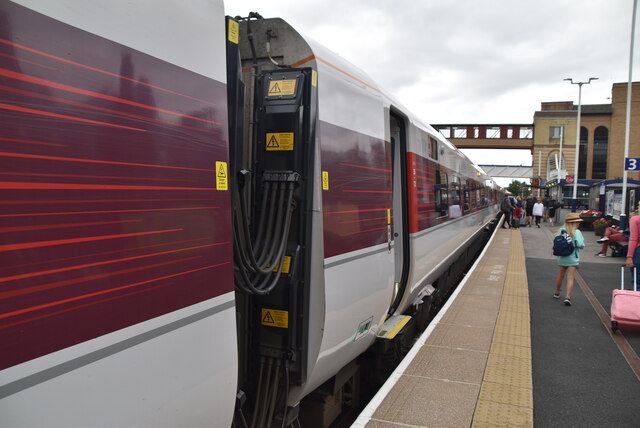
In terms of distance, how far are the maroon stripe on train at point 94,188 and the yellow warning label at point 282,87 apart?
2.82 ft

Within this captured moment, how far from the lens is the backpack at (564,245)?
7.14 metres

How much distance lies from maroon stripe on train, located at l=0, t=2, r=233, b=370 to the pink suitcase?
5818 millimetres

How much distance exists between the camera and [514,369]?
436 cm

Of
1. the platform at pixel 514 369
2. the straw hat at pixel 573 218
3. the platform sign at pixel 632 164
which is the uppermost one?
the platform sign at pixel 632 164

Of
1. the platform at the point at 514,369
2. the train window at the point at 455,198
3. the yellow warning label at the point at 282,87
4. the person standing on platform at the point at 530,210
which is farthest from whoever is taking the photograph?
the person standing on platform at the point at 530,210

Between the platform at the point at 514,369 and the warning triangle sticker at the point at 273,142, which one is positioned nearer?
the warning triangle sticker at the point at 273,142

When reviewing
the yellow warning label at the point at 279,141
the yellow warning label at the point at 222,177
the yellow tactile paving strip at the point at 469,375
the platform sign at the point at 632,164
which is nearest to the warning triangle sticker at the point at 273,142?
the yellow warning label at the point at 279,141

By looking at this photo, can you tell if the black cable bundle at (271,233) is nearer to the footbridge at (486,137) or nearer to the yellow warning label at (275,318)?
the yellow warning label at (275,318)

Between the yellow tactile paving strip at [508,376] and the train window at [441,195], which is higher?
the train window at [441,195]

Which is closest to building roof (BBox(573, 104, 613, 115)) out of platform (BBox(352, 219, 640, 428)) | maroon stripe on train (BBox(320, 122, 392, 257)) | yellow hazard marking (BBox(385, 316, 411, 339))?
platform (BBox(352, 219, 640, 428))

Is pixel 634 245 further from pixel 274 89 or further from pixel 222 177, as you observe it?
pixel 222 177

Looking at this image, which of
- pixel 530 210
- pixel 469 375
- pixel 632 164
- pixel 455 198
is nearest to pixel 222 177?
pixel 469 375

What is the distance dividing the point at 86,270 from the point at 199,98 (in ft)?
2.87

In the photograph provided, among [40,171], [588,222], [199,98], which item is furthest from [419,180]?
[588,222]
